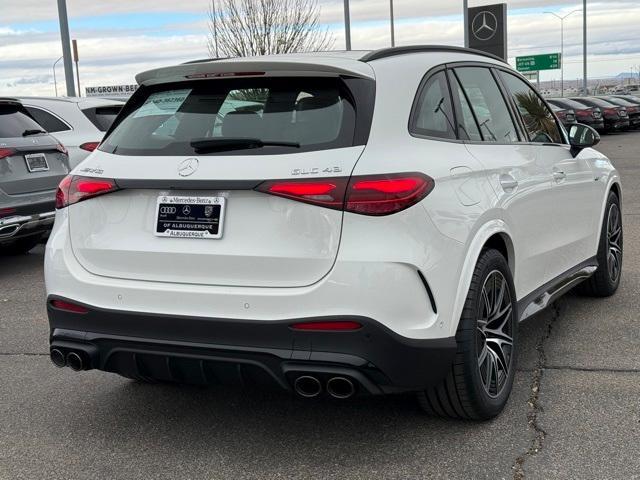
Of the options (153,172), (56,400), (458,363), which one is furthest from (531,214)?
(56,400)

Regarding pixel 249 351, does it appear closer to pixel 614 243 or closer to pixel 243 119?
pixel 243 119

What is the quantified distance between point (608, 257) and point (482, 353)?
2.59 m

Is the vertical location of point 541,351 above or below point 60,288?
below

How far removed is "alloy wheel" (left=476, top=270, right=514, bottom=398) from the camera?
3.55 m

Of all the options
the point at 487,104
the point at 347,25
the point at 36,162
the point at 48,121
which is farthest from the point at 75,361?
the point at 347,25

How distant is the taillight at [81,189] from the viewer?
3.37 m

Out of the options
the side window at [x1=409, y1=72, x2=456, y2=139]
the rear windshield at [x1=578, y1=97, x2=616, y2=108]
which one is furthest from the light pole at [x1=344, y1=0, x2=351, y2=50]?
the side window at [x1=409, y1=72, x2=456, y2=139]

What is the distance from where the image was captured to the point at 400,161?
3.12 meters

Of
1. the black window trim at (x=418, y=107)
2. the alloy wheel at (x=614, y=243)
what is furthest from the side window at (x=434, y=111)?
the alloy wheel at (x=614, y=243)

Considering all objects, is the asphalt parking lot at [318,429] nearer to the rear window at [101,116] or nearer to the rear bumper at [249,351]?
the rear bumper at [249,351]

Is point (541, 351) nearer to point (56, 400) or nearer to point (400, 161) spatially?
point (400, 161)

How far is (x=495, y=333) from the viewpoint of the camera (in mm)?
3727

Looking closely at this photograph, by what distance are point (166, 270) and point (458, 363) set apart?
1274mm

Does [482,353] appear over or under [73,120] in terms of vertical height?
under
